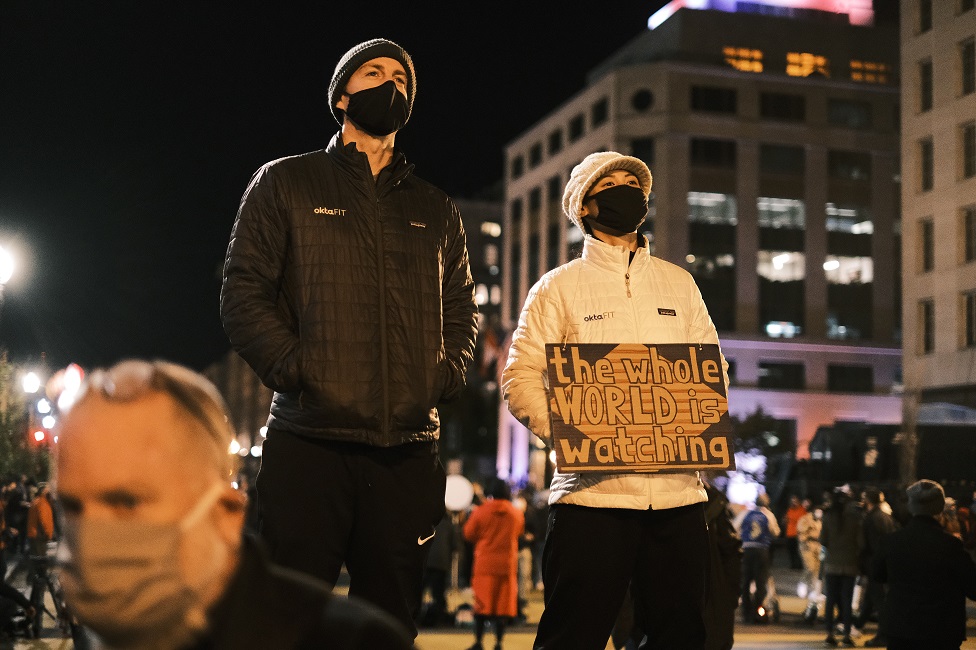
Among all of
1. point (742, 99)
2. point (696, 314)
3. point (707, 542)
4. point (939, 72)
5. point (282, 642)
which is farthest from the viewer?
point (742, 99)

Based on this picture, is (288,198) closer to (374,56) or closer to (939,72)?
(374,56)

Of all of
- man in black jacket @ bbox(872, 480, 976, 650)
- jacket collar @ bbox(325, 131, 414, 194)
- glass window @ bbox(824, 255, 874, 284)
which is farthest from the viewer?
glass window @ bbox(824, 255, 874, 284)

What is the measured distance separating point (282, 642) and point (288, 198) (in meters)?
3.19

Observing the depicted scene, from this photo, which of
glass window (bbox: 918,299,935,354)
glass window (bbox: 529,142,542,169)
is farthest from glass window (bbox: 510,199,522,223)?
glass window (bbox: 918,299,935,354)

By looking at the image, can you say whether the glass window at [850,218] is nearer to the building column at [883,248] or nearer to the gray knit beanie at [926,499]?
the building column at [883,248]

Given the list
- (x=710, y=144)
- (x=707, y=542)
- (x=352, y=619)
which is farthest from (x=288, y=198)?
(x=710, y=144)

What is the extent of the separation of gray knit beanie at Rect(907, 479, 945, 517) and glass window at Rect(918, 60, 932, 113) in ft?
139

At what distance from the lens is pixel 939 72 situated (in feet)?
163

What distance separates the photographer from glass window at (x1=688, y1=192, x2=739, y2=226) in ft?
271

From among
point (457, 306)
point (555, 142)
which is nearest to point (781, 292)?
point (555, 142)

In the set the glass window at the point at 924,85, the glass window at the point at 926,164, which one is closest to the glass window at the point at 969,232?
the glass window at the point at 926,164

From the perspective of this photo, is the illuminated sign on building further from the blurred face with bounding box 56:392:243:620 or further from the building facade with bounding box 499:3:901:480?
the blurred face with bounding box 56:392:243:620

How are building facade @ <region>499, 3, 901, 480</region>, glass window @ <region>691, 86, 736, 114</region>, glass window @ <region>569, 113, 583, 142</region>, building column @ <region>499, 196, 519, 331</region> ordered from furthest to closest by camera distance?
building column @ <region>499, 196, 519, 331</region> < glass window @ <region>569, 113, 583, 142</region> < glass window @ <region>691, 86, 736, 114</region> < building facade @ <region>499, 3, 901, 480</region>

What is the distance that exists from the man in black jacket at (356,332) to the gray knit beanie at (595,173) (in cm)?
90
